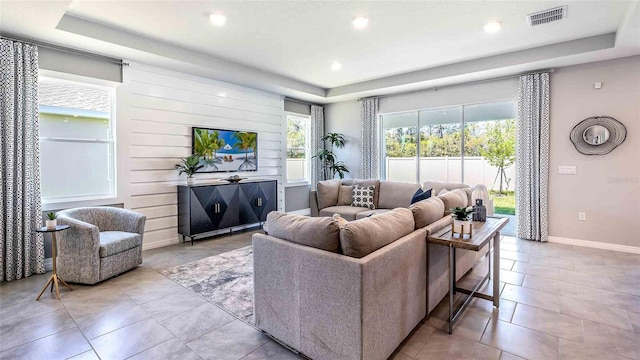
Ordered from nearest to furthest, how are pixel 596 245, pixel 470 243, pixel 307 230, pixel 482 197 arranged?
pixel 307 230
pixel 470 243
pixel 482 197
pixel 596 245

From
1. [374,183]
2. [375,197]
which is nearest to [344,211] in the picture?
[375,197]

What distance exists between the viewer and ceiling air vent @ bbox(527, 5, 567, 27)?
3.26 metres

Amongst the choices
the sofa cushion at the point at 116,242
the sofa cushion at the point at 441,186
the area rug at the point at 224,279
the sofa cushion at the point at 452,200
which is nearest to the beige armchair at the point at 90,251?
the sofa cushion at the point at 116,242

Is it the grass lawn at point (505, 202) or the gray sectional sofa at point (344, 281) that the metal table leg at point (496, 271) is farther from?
the grass lawn at point (505, 202)

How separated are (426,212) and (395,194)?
9.10 feet

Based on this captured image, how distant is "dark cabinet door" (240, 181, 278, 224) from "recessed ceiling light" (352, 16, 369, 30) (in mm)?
3125

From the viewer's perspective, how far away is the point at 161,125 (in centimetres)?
470

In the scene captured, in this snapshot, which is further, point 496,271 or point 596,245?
point 596,245

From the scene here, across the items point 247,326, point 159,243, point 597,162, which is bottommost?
point 247,326

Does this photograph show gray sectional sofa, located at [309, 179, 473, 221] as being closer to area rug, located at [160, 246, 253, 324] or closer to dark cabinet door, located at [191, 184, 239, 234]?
dark cabinet door, located at [191, 184, 239, 234]

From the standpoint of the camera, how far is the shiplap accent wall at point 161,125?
14.3 feet

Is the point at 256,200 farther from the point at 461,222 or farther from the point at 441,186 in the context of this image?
the point at 461,222

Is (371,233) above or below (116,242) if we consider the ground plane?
above

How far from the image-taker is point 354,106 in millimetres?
7051
